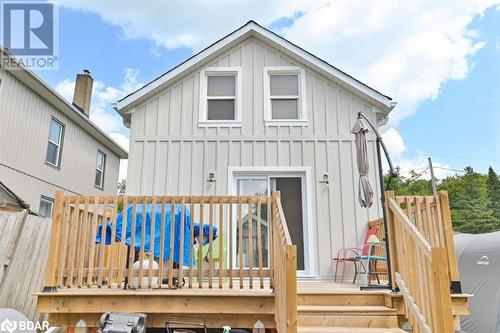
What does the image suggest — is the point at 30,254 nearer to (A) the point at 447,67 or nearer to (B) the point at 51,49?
(B) the point at 51,49

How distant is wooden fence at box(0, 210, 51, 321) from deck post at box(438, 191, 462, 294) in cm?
656

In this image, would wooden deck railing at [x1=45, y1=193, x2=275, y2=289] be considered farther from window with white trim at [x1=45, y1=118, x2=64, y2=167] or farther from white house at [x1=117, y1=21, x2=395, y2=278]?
window with white trim at [x1=45, y1=118, x2=64, y2=167]

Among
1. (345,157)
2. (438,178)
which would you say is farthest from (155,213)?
(438,178)

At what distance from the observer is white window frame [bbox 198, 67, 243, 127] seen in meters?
7.54

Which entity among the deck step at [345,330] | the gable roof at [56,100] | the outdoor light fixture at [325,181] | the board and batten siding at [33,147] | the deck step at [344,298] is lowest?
the deck step at [345,330]

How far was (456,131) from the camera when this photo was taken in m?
33.4

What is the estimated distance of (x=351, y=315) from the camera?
163 inches

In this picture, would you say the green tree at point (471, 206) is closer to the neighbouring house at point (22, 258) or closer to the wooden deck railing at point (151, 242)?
the wooden deck railing at point (151, 242)

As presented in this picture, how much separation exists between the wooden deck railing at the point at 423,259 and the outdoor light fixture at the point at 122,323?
2.99m

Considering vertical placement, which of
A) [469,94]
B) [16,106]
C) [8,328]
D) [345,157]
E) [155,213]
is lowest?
[8,328]

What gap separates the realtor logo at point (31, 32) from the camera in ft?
30.1

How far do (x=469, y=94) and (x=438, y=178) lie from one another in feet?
44.3

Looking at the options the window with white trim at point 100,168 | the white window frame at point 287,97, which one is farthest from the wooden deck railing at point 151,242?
the window with white trim at point 100,168

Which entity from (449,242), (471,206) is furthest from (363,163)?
(471,206)
